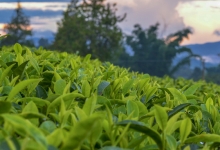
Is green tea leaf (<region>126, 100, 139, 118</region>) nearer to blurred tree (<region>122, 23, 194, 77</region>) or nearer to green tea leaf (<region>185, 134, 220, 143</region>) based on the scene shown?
green tea leaf (<region>185, 134, 220, 143</region>)

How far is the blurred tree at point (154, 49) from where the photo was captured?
164ft

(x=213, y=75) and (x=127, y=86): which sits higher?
(x=127, y=86)

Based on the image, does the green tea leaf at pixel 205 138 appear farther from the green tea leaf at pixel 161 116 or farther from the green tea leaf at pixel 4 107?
the green tea leaf at pixel 4 107

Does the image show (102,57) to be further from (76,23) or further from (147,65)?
(147,65)

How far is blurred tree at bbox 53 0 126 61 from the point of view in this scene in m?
37.6

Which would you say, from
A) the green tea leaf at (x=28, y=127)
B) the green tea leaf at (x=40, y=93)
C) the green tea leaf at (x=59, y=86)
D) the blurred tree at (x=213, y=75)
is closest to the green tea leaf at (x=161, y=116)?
the green tea leaf at (x=28, y=127)

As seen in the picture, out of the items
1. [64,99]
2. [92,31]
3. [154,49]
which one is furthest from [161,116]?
[154,49]

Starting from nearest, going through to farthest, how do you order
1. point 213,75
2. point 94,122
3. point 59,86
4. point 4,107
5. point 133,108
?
1. point 94,122
2. point 4,107
3. point 133,108
4. point 59,86
5. point 213,75

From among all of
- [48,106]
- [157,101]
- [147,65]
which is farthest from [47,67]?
[147,65]

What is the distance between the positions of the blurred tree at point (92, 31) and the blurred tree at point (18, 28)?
465 inches

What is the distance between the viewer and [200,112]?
3.98ft

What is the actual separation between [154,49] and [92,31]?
631 inches

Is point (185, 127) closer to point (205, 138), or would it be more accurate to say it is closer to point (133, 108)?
point (205, 138)

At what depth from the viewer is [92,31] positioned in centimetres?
3797
